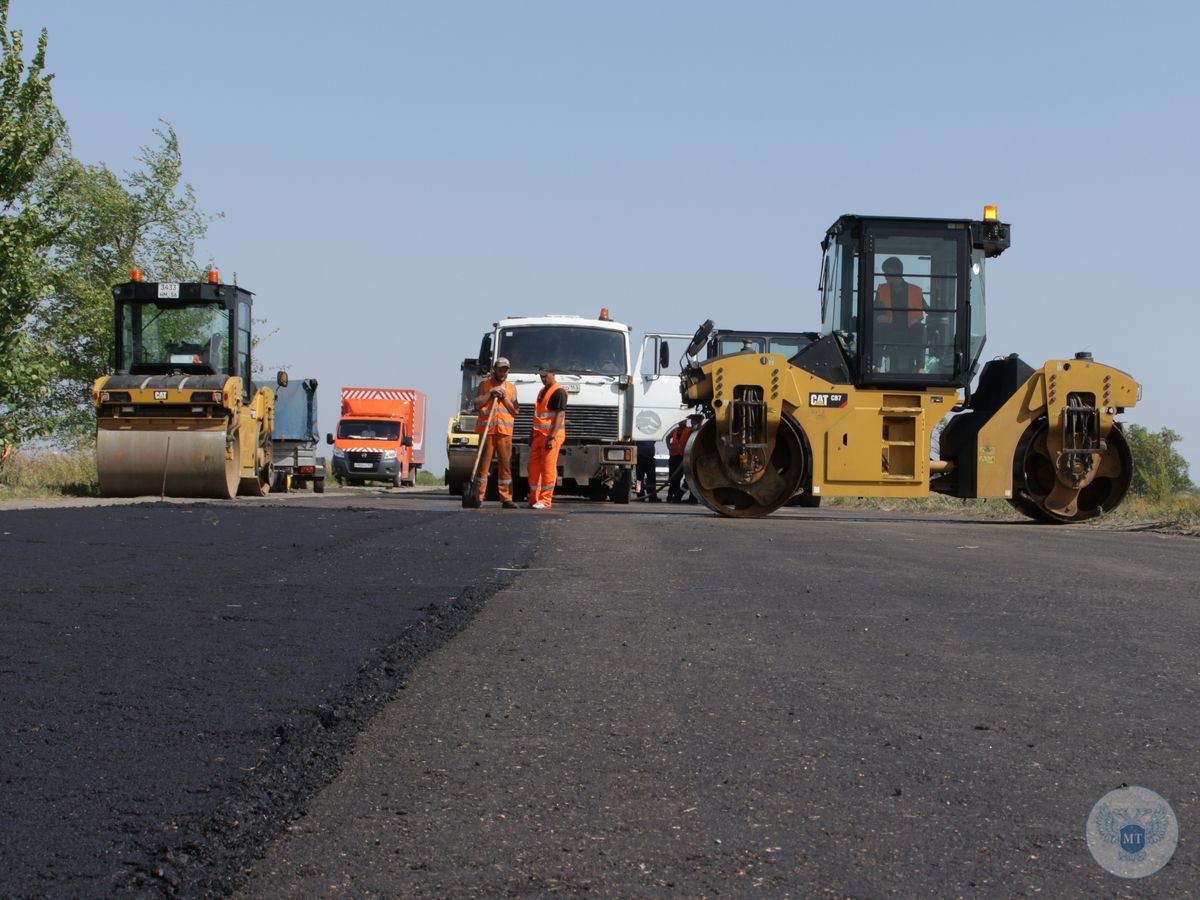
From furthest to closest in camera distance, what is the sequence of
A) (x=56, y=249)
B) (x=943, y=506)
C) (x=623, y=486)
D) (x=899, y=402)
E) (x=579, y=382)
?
1. (x=56, y=249)
2. (x=943, y=506)
3. (x=623, y=486)
4. (x=579, y=382)
5. (x=899, y=402)

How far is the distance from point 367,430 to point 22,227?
71.8 feet

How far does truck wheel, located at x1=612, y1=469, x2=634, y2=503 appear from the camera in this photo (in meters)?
22.1

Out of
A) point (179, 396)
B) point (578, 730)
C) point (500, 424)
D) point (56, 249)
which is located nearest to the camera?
point (578, 730)

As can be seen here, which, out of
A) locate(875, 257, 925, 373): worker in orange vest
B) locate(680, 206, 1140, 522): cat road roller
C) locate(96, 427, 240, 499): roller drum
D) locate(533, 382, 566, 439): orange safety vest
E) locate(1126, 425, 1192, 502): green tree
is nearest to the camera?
locate(680, 206, 1140, 522): cat road roller

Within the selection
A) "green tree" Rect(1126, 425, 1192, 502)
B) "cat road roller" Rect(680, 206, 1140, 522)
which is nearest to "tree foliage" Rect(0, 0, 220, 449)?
"cat road roller" Rect(680, 206, 1140, 522)

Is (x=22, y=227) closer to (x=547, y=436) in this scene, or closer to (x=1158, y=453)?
(x=547, y=436)

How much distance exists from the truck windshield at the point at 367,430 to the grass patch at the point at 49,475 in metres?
15.7

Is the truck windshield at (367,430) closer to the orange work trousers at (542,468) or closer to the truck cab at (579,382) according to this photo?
the truck cab at (579,382)

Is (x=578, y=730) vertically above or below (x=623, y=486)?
below

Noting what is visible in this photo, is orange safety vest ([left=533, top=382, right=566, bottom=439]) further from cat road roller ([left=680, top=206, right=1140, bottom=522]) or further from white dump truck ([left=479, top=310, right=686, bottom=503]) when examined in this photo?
cat road roller ([left=680, top=206, right=1140, bottom=522])

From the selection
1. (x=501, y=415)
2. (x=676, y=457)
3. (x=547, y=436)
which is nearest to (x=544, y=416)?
(x=547, y=436)

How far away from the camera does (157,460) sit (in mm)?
20438

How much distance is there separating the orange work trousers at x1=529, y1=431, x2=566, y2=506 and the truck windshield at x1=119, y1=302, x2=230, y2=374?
5991 mm

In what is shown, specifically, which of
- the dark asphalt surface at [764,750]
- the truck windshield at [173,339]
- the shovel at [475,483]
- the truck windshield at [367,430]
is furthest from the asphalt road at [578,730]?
the truck windshield at [367,430]
